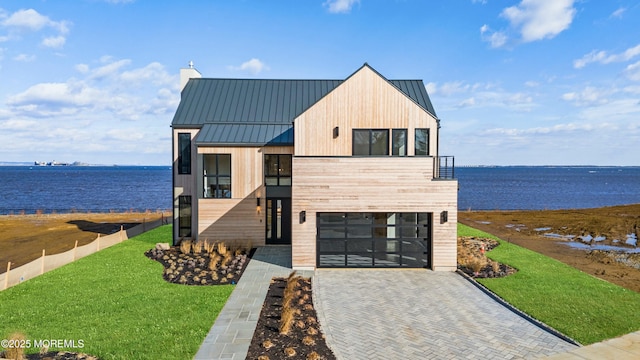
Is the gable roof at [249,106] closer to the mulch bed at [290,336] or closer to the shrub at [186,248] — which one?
the shrub at [186,248]

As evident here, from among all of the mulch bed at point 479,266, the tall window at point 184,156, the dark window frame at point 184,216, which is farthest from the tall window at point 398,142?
the dark window frame at point 184,216

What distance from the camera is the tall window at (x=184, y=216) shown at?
20.2 m

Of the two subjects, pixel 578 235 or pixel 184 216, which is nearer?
pixel 184 216

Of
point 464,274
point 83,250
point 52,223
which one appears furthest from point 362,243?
point 52,223

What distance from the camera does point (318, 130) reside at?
16.3m

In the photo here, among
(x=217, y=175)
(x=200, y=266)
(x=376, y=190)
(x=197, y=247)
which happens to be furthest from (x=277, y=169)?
(x=376, y=190)

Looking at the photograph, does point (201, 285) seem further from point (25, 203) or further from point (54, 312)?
point (25, 203)

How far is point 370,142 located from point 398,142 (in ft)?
4.35

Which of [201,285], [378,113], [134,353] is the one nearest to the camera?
[134,353]

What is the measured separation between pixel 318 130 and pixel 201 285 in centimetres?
824

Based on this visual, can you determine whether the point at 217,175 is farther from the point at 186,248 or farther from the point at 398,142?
the point at 398,142

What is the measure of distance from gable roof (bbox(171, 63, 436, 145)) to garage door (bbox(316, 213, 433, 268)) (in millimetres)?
6316

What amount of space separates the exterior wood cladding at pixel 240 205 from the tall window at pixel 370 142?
434 centimetres

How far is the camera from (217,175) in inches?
758
